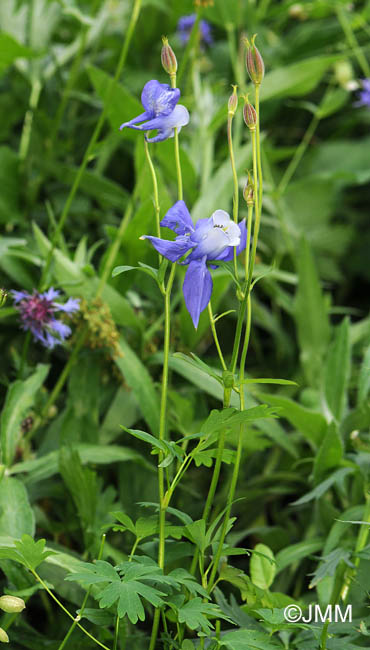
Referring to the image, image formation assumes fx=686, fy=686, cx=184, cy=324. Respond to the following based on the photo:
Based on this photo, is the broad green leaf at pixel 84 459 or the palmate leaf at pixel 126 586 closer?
the palmate leaf at pixel 126 586

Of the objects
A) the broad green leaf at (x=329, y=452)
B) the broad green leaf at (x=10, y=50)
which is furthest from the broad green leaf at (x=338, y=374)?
the broad green leaf at (x=10, y=50)

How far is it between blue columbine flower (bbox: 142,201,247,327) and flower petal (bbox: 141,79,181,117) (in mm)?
89

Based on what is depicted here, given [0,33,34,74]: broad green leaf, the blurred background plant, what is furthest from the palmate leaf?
[0,33,34,74]: broad green leaf

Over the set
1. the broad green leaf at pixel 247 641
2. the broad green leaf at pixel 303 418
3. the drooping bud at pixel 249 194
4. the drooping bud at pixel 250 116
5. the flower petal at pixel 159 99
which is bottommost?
the broad green leaf at pixel 247 641

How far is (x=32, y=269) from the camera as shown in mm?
1086

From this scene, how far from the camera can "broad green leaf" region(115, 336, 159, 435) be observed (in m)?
0.89

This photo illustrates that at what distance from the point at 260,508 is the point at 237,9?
3.06ft

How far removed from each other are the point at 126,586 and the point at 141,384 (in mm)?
400

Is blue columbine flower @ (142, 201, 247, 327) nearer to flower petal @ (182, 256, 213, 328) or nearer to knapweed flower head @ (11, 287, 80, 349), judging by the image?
flower petal @ (182, 256, 213, 328)

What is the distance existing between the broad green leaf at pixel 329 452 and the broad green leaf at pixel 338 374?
0.10 m

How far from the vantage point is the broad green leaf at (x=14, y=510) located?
752 millimetres

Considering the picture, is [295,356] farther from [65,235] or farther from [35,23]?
[35,23]

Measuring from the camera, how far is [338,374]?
1008 mm

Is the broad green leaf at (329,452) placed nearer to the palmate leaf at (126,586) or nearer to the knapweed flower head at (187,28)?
the palmate leaf at (126,586)
